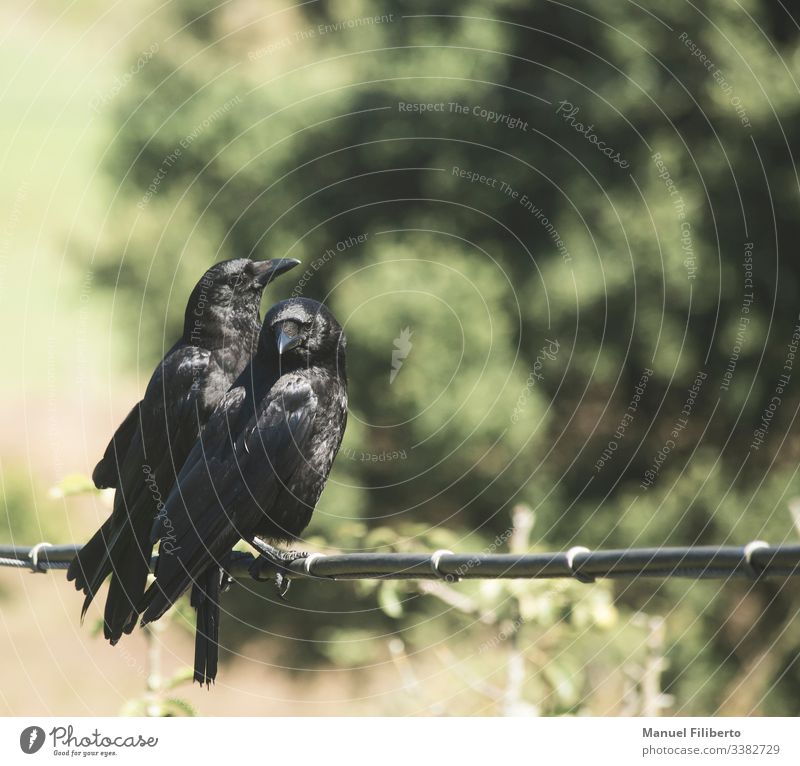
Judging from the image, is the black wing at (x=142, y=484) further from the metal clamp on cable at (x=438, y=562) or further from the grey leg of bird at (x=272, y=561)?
the metal clamp on cable at (x=438, y=562)

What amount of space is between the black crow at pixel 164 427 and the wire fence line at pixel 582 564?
0.98m

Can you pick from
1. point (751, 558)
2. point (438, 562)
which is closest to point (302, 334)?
point (438, 562)

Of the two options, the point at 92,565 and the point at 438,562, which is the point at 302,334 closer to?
the point at 92,565

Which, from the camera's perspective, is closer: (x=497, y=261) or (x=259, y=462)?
(x=259, y=462)

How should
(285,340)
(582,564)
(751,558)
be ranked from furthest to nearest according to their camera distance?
(285,340), (582,564), (751,558)

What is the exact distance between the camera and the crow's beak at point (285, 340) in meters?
3.60

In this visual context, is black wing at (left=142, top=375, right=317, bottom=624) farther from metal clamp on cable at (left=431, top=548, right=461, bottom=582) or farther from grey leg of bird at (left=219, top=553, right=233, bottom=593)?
metal clamp on cable at (left=431, top=548, right=461, bottom=582)

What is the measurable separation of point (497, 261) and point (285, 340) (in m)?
3.35

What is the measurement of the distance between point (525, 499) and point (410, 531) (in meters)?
2.38

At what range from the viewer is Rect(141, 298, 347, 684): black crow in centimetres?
332

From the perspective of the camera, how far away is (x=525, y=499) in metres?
6.89

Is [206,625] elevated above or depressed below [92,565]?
below

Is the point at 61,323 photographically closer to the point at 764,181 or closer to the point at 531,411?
the point at 531,411

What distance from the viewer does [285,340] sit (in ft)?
11.9
